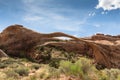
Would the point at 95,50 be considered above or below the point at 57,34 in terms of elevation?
below

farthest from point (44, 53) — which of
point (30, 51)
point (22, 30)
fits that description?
point (22, 30)

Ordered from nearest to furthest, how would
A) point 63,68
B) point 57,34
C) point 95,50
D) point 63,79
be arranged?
point 63,79
point 63,68
point 57,34
point 95,50

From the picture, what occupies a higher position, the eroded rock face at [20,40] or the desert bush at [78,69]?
the eroded rock face at [20,40]

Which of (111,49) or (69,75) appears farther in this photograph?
(111,49)

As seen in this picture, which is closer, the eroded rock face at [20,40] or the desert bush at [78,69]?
the desert bush at [78,69]

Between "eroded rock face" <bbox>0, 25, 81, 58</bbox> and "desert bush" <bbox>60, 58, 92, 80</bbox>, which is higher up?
"eroded rock face" <bbox>0, 25, 81, 58</bbox>

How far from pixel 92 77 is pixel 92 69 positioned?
876 millimetres

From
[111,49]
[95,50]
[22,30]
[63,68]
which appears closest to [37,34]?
[22,30]

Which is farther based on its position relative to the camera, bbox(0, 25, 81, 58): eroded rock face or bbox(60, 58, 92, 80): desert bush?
bbox(0, 25, 81, 58): eroded rock face

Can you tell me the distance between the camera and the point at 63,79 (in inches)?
527

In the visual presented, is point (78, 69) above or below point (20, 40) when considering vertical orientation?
below

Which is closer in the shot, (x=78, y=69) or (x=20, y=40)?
(x=78, y=69)

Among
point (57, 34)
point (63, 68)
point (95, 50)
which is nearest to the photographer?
point (63, 68)

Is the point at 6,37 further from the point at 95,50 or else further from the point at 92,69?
the point at 92,69
